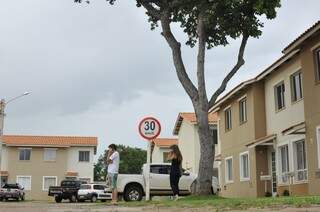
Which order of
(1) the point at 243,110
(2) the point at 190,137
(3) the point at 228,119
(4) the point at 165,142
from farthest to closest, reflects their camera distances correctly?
1. (4) the point at 165,142
2. (2) the point at 190,137
3. (3) the point at 228,119
4. (1) the point at 243,110

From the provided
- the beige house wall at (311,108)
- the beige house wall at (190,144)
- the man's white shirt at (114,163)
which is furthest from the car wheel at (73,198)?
the man's white shirt at (114,163)

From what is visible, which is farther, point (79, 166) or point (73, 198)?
A: point (79, 166)

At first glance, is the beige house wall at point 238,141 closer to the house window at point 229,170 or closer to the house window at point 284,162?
the house window at point 229,170

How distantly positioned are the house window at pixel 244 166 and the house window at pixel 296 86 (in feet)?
20.9

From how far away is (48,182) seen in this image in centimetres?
6262

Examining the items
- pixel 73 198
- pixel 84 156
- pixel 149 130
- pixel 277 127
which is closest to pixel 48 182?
pixel 84 156

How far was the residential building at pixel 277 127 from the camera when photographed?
21797 mm

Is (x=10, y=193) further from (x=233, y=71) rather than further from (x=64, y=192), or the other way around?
(x=233, y=71)

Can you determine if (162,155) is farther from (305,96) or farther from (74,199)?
(305,96)

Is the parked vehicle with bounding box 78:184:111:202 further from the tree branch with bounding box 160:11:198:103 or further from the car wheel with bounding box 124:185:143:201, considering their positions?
the tree branch with bounding box 160:11:198:103

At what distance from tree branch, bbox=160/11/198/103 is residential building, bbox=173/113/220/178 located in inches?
1077

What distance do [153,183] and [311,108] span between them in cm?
775

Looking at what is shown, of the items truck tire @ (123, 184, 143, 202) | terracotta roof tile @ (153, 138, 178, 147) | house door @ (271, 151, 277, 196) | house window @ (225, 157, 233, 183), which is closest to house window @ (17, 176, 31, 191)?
terracotta roof tile @ (153, 138, 178, 147)

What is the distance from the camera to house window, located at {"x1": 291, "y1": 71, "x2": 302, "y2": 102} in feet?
79.1
